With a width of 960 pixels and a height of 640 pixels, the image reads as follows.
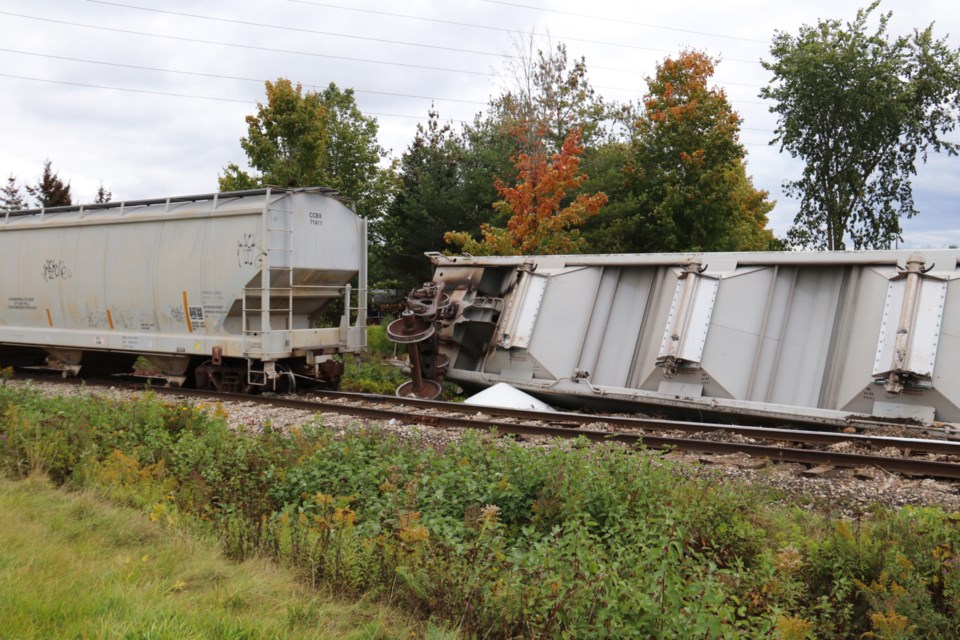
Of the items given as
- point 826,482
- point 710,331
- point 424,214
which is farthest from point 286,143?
point 826,482

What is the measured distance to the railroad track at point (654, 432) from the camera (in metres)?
7.00

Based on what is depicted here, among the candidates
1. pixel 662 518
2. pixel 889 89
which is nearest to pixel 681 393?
pixel 662 518

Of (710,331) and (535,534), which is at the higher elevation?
(710,331)

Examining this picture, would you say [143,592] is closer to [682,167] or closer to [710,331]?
[710,331]

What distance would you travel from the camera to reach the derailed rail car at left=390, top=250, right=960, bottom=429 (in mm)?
8797

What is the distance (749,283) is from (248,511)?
7.62m

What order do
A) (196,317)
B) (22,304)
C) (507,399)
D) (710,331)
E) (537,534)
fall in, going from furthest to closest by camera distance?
1. (22,304)
2. (196,317)
3. (507,399)
4. (710,331)
5. (537,534)

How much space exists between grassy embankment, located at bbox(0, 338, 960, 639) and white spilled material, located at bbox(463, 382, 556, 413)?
3908 millimetres

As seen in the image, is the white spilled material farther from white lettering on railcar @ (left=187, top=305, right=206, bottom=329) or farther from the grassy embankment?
white lettering on railcar @ (left=187, top=305, right=206, bottom=329)

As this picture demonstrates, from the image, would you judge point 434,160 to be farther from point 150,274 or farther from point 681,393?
point 681,393

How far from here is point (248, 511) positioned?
221 inches

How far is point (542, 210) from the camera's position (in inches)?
745

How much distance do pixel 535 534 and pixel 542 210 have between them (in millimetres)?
15047

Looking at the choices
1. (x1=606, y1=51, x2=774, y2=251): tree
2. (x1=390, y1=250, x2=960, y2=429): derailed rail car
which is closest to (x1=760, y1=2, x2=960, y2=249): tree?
(x1=606, y1=51, x2=774, y2=251): tree
